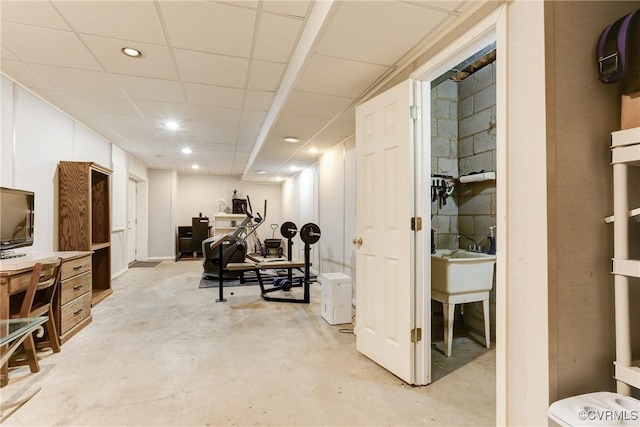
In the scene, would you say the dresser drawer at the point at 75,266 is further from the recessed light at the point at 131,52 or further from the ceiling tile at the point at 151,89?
the recessed light at the point at 131,52

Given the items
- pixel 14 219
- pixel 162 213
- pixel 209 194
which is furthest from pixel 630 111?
pixel 209 194

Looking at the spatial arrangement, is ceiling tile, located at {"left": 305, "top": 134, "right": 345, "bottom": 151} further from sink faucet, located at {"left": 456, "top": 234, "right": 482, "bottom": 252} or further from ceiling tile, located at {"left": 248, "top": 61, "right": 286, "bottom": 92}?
sink faucet, located at {"left": 456, "top": 234, "right": 482, "bottom": 252}

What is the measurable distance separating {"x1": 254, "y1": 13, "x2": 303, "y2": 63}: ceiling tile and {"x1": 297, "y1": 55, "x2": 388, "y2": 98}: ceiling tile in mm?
211

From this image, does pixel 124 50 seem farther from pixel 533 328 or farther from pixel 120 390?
pixel 533 328

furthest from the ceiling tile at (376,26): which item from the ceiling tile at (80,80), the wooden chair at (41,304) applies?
the wooden chair at (41,304)

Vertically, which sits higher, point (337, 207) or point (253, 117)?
point (253, 117)

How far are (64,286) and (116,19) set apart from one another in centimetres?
232

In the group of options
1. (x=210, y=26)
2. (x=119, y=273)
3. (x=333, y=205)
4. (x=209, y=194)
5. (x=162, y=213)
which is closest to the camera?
(x=210, y=26)

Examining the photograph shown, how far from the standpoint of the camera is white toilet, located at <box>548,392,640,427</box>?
0.96m

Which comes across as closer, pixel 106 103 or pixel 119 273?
pixel 106 103

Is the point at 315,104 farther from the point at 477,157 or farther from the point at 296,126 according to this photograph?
the point at 477,157

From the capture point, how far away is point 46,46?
7.22 feet

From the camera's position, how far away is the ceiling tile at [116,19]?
1756mm

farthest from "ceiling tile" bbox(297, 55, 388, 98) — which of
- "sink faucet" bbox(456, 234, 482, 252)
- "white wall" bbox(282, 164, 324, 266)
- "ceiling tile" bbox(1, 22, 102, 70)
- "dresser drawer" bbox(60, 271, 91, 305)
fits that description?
"white wall" bbox(282, 164, 324, 266)
